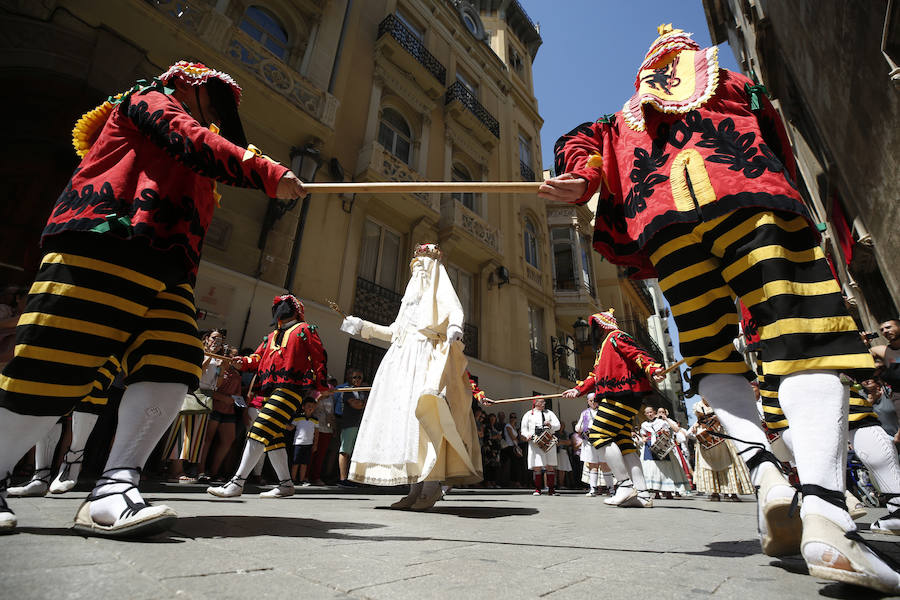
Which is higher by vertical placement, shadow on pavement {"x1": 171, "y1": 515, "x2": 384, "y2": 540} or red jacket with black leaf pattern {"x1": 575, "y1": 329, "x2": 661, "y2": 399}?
red jacket with black leaf pattern {"x1": 575, "y1": 329, "x2": 661, "y2": 399}

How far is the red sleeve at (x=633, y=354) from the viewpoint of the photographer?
4341 millimetres

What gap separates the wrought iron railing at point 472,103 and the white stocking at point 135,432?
1491cm

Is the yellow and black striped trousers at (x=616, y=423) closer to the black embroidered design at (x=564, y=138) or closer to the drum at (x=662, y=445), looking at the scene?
the black embroidered design at (x=564, y=138)

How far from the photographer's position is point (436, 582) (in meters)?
1.11

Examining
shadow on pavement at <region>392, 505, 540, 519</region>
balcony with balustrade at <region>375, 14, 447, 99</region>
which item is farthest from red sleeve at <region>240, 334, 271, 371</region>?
balcony with balustrade at <region>375, 14, 447, 99</region>

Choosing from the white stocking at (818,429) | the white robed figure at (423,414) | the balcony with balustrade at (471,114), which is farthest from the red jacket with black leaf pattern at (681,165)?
the balcony with balustrade at (471,114)

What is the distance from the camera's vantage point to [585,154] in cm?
219

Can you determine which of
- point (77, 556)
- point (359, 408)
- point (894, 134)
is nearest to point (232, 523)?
point (77, 556)

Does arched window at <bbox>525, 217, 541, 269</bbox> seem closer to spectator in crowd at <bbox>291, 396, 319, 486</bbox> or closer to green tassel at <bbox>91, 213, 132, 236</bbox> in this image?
spectator in crowd at <bbox>291, 396, 319, 486</bbox>

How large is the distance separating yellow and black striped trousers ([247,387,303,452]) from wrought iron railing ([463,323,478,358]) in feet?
29.1

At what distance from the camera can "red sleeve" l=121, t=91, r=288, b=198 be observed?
5.85 feet

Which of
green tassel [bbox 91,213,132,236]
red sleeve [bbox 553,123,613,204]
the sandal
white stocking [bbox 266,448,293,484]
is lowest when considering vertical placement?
the sandal

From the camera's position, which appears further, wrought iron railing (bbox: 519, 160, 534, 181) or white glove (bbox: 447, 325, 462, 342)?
wrought iron railing (bbox: 519, 160, 534, 181)

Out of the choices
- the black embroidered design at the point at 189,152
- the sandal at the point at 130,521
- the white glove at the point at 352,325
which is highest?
the white glove at the point at 352,325
